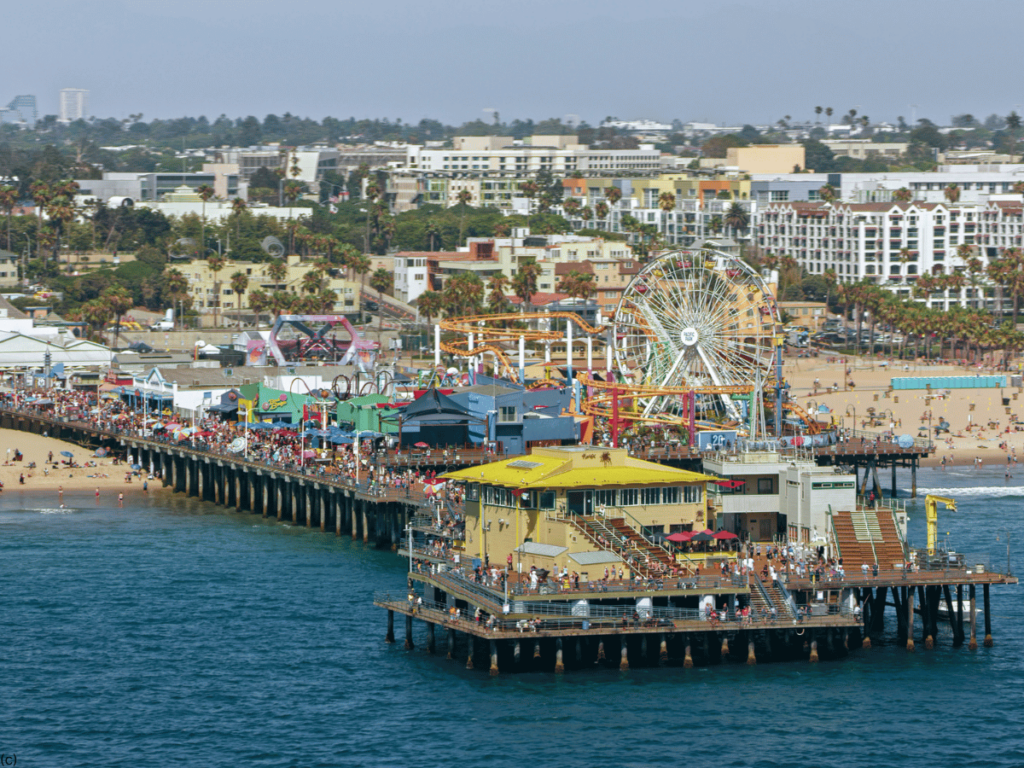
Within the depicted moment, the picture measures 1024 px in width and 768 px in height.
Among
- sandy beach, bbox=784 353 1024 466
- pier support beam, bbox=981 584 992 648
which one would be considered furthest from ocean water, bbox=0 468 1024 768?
sandy beach, bbox=784 353 1024 466

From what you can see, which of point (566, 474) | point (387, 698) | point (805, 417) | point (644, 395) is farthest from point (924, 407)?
point (387, 698)

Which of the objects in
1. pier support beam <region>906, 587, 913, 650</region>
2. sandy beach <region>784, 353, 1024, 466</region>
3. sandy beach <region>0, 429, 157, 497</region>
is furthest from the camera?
sandy beach <region>784, 353, 1024, 466</region>

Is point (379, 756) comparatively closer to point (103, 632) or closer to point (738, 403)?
point (103, 632)

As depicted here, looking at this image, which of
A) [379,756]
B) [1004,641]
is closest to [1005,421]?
[1004,641]

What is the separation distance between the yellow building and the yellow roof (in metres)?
0.04

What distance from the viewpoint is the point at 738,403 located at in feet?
449

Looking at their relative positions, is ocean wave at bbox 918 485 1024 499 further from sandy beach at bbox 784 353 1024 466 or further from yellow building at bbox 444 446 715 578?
yellow building at bbox 444 446 715 578

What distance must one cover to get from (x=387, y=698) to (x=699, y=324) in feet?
234

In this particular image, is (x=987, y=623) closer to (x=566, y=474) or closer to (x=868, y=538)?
(x=868, y=538)

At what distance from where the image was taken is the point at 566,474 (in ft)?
247

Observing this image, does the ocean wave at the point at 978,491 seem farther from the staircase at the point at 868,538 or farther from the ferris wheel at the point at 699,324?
the staircase at the point at 868,538

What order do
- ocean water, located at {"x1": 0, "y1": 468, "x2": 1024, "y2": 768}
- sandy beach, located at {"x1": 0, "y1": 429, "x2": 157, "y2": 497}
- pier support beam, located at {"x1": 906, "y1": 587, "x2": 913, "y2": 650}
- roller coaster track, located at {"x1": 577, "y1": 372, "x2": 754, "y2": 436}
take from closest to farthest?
ocean water, located at {"x1": 0, "y1": 468, "x2": 1024, "y2": 768} → pier support beam, located at {"x1": 906, "y1": 587, "x2": 913, "y2": 650} → roller coaster track, located at {"x1": 577, "y1": 372, "x2": 754, "y2": 436} → sandy beach, located at {"x1": 0, "y1": 429, "x2": 157, "y2": 497}

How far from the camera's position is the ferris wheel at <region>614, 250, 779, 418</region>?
135500 millimetres

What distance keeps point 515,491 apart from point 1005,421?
94.6 metres
